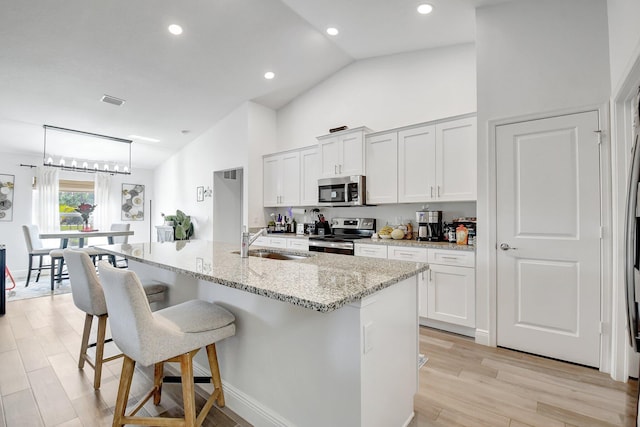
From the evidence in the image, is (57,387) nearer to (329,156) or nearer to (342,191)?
(342,191)

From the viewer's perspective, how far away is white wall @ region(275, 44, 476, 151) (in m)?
3.55

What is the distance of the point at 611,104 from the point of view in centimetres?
225

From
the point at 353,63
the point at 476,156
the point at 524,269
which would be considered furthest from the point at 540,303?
the point at 353,63

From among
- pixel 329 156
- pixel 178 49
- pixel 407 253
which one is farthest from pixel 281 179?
pixel 407 253

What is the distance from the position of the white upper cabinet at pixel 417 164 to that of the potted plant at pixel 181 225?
4.26 meters

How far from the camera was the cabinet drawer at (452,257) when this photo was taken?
2.87 meters

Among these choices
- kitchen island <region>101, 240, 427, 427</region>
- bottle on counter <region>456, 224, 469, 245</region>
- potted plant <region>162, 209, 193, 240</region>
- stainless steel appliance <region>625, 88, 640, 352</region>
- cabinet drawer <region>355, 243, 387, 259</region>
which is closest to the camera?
kitchen island <region>101, 240, 427, 427</region>

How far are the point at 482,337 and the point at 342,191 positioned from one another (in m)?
2.26

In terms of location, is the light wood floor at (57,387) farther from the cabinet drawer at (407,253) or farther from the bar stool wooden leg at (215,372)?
the cabinet drawer at (407,253)

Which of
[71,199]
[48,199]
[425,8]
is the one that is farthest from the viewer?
[71,199]

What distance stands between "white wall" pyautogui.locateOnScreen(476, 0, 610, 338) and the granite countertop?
62.3 inches

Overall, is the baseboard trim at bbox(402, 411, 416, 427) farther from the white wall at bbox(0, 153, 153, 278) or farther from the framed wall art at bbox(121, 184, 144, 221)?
the framed wall art at bbox(121, 184, 144, 221)

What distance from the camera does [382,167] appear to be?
12.5ft

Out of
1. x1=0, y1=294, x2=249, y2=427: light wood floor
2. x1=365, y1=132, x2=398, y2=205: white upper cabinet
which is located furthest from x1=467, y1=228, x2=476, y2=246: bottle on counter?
x1=0, y1=294, x2=249, y2=427: light wood floor
